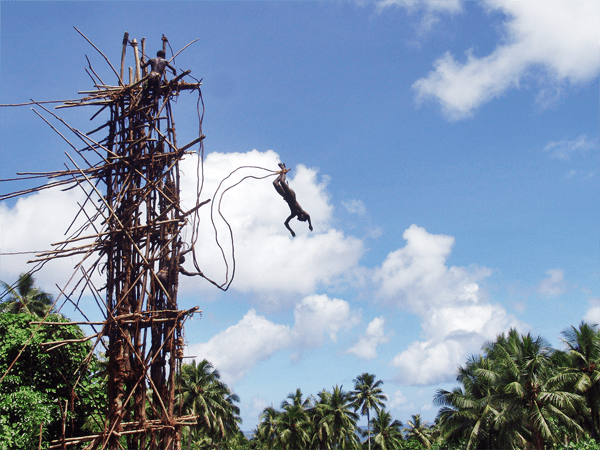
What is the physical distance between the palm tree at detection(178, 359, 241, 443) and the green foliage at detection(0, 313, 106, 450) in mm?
18014

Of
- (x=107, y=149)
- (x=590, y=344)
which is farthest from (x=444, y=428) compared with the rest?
(x=107, y=149)

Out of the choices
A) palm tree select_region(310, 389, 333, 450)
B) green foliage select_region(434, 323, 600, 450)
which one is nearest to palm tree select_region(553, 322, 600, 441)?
green foliage select_region(434, 323, 600, 450)

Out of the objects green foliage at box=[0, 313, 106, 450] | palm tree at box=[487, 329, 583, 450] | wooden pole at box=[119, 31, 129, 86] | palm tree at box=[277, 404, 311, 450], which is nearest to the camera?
wooden pole at box=[119, 31, 129, 86]

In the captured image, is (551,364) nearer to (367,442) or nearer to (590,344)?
(590,344)

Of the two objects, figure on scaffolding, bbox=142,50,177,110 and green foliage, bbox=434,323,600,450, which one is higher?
figure on scaffolding, bbox=142,50,177,110

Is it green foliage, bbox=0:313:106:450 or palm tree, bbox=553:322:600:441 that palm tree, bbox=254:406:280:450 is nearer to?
palm tree, bbox=553:322:600:441

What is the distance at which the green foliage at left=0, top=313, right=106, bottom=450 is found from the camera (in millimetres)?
14609

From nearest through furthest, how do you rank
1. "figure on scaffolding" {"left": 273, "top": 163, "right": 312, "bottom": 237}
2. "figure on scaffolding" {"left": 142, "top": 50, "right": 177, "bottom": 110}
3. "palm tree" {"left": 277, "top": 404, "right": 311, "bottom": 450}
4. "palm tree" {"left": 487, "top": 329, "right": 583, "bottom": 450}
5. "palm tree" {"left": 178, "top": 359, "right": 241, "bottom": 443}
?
"figure on scaffolding" {"left": 273, "top": 163, "right": 312, "bottom": 237} → "figure on scaffolding" {"left": 142, "top": 50, "right": 177, "bottom": 110} → "palm tree" {"left": 487, "top": 329, "right": 583, "bottom": 450} → "palm tree" {"left": 178, "top": 359, "right": 241, "bottom": 443} → "palm tree" {"left": 277, "top": 404, "right": 311, "bottom": 450}

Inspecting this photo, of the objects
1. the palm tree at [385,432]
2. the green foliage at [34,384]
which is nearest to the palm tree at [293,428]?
the palm tree at [385,432]

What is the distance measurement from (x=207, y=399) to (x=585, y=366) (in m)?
24.8

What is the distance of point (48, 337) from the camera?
16719mm

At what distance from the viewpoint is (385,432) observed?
5028 cm

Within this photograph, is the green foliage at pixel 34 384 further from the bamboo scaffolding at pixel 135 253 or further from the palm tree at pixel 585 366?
the palm tree at pixel 585 366

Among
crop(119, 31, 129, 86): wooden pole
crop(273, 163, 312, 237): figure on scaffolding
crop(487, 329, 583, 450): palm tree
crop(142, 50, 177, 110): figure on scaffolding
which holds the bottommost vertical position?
crop(487, 329, 583, 450): palm tree
